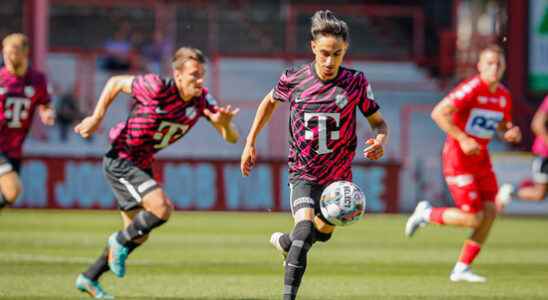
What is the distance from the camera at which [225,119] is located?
29.8 feet

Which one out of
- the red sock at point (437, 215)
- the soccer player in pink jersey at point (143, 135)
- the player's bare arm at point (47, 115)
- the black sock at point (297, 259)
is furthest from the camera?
the red sock at point (437, 215)

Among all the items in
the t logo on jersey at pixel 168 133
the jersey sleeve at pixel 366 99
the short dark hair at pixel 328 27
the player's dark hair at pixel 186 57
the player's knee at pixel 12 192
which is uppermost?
the short dark hair at pixel 328 27

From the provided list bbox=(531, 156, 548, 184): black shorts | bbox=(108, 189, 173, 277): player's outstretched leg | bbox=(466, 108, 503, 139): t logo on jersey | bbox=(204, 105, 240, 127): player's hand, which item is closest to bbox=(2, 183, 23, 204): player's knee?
bbox=(108, 189, 173, 277): player's outstretched leg

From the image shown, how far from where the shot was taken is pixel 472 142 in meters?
10.7

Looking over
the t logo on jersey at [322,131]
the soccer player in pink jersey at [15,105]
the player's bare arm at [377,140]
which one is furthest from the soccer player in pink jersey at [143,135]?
the soccer player in pink jersey at [15,105]

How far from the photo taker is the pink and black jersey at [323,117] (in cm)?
884

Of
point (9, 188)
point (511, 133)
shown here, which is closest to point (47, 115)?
point (9, 188)

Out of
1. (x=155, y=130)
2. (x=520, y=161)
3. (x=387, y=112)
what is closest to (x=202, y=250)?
(x=155, y=130)

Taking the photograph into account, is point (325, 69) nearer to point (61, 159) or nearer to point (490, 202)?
point (490, 202)

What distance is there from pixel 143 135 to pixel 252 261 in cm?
381

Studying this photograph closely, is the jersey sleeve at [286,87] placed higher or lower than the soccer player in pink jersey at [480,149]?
higher

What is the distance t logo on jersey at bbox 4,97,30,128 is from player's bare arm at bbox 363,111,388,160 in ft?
15.7

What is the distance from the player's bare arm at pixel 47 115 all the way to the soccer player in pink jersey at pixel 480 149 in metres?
3.97

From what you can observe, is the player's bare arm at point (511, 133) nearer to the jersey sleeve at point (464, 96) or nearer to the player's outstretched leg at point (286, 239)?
the jersey sleeve at point (464, 96)
